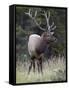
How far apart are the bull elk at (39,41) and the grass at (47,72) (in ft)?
0.13

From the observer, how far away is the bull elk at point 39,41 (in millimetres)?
1990

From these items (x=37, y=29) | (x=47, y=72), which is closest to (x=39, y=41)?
(x=37, y=29)

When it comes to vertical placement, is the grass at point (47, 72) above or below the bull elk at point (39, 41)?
below

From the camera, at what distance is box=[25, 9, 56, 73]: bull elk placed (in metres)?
1.99

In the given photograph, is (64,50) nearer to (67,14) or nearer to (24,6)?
(67,14)

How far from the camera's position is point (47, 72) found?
204 centimetres

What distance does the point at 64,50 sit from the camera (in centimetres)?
209

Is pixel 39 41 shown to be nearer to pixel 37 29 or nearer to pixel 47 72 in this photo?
pixel 37 29

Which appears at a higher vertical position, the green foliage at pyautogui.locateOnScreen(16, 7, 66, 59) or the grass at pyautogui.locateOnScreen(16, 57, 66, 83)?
the green foliage at pyautogui.locateOnScreen(16, 7, 66, 59)

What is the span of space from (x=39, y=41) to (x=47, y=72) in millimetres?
229

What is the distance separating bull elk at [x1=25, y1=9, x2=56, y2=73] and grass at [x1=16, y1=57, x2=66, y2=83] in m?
0.04

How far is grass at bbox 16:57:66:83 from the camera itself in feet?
6.42

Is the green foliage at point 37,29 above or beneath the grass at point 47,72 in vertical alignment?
above

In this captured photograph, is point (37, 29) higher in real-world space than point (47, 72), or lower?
higher
